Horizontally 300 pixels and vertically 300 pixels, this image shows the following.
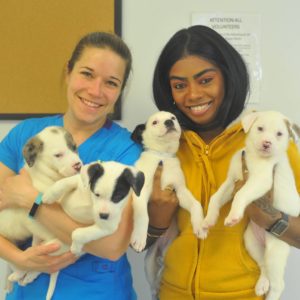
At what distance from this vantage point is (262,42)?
1.80 metres

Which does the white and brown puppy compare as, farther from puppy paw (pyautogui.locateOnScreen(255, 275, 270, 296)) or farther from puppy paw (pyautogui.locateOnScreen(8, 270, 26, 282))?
puppy paw (pyautogui.locateOnScreen(8, 270, 26, 282))

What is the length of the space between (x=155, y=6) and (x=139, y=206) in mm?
1084

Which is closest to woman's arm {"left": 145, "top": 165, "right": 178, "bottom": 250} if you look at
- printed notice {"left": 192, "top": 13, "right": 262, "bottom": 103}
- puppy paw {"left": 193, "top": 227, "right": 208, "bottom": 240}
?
puppy paw {"left": 193, "top": 227, "right": 208, "bottom": 240}

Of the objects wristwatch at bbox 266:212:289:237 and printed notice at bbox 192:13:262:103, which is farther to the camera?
printed notice at bbox 192:13:262:103

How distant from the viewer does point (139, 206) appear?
124 cm

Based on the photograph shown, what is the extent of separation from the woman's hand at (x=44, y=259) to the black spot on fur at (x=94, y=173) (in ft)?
1.06

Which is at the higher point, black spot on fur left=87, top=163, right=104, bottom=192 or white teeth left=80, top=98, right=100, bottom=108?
white teeth left=80, top=98, right=100, bottom=108

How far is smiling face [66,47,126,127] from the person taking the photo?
4.29ft

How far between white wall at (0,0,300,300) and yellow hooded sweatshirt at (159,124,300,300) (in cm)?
52

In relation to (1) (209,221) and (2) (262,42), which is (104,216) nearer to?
(1) (209,221)

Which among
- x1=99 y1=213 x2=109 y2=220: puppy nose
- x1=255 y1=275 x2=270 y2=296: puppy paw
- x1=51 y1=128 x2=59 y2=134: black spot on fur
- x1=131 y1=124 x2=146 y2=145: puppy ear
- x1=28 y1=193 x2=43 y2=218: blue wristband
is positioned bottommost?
x1=255 y1=275 x2=270 y2=296: puppy paw

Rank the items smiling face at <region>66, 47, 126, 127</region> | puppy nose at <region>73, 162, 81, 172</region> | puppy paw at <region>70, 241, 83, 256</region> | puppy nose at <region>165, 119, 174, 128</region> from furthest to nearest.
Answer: puppy nose at <region>165, 119, 174, 128</region> < smiling face at <region>66, 47, 126, 127</region> < puppy nose at <region>73, 162, 81, 172</region> < puppy paw at <region>70, 241, 83, 256</region>

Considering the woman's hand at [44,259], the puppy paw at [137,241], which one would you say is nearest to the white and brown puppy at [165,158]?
the puppy paw at [137,241]

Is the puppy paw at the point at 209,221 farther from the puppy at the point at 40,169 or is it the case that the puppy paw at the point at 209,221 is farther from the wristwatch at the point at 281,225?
the puppy at the point at 40,169
